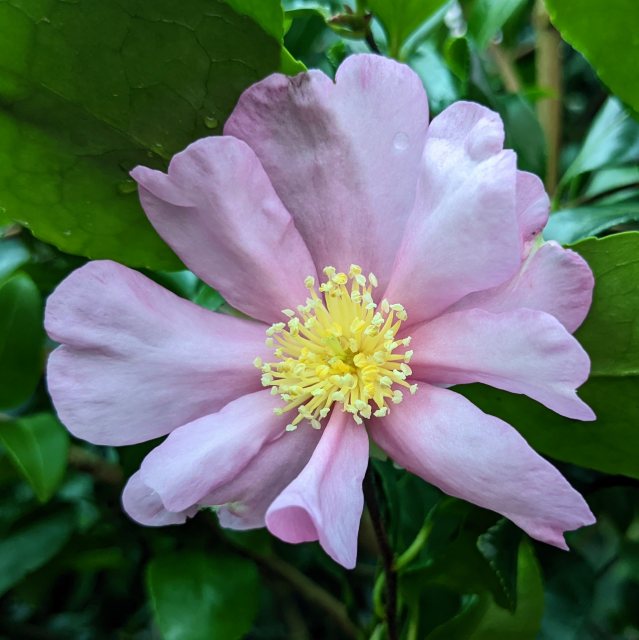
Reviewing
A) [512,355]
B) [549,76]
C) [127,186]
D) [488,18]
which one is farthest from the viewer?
[549,76]

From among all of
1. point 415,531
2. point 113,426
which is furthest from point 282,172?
point 415,531

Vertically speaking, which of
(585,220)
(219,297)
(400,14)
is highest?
(400,14)

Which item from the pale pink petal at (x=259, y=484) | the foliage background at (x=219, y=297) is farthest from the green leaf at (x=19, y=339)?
the pale pink petal at (x=259, y=484)

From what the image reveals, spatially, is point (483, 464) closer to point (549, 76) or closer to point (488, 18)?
point (488, 18)

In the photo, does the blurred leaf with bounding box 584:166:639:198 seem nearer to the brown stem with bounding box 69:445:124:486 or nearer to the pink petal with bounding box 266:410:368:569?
the pink petal with bounding box 266:410:368:569

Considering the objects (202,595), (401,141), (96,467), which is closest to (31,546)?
(96,467)
